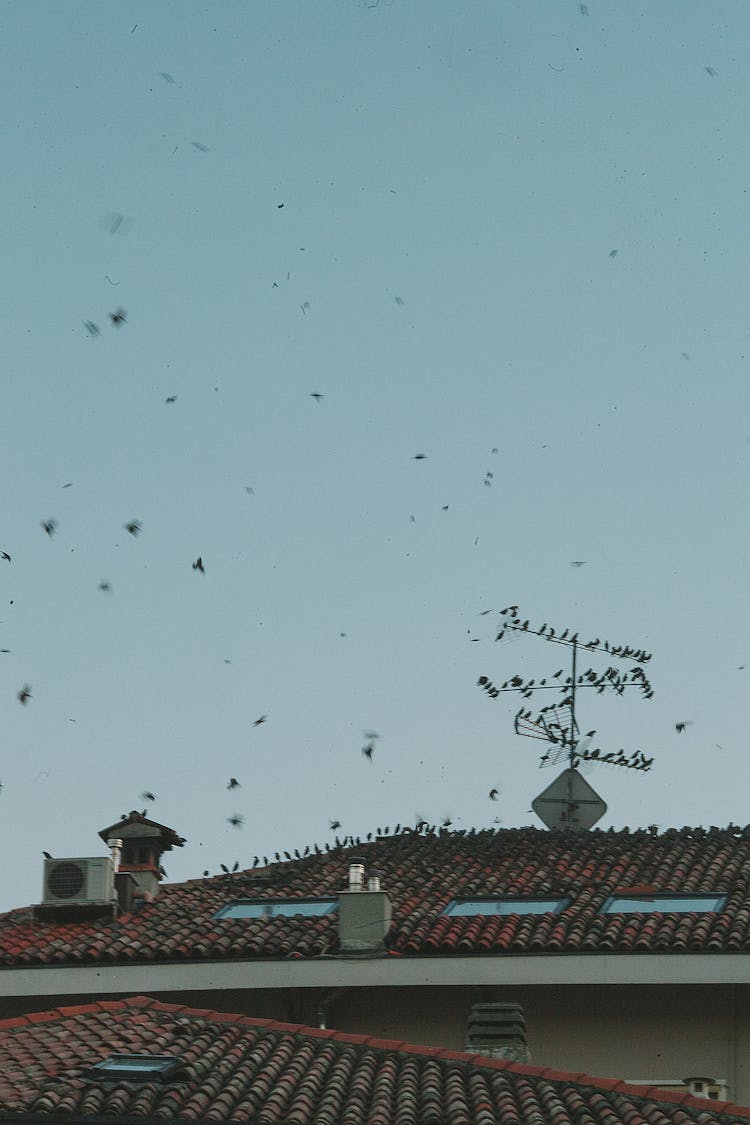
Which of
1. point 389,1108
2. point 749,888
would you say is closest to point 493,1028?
point 389,1108

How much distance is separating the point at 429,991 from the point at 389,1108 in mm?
5387

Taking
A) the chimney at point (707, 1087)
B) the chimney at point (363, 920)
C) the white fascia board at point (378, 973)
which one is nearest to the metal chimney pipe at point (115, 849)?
the white fascia board at point (378, 973)

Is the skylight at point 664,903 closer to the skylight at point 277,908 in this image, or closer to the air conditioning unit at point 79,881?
the skylight at point 277,908

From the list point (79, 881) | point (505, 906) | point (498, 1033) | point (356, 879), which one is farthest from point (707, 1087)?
point (79, 881)

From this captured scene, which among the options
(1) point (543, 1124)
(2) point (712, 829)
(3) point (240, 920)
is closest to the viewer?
(1) point (543, 1124)

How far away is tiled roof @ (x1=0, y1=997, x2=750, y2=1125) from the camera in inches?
667

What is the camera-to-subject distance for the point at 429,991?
2261 cm

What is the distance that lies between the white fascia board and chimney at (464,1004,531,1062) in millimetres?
1271

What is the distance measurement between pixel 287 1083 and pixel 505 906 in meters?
6.67

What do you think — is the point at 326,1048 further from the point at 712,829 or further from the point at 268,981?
the point at 712,829

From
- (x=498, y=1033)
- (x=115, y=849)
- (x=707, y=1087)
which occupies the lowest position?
(x=707, y=1087)

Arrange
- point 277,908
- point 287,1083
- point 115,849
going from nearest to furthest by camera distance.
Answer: point 287,1083
point 277,908
point 115,849

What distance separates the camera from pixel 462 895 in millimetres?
24703

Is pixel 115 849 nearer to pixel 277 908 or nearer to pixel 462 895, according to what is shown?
pixel 277 908
